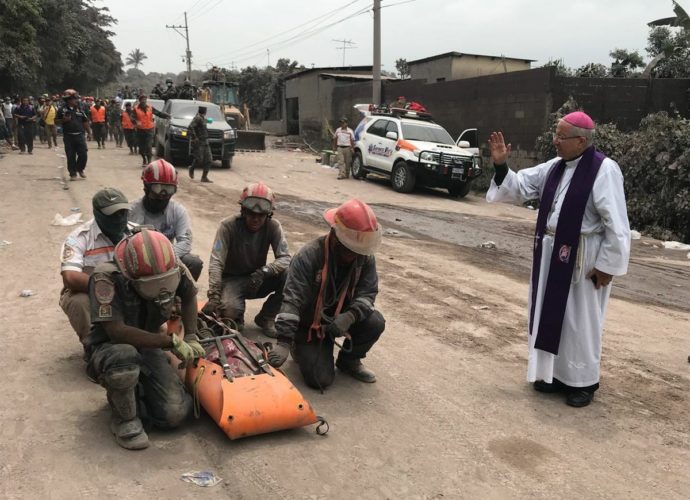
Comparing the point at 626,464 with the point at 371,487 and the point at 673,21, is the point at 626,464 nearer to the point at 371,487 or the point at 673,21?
the point at 371,487

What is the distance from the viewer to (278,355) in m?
3.93

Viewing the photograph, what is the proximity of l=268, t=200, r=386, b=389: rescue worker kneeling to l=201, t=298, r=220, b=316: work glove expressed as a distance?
0.83 metres

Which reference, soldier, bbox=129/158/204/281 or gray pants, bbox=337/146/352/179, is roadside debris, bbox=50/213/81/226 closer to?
soldier, bbox=129/158/204/281

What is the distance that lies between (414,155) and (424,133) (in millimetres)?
1137

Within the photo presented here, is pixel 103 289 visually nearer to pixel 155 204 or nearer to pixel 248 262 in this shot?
pixel 155 204

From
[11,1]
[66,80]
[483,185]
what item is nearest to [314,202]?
[483,185]

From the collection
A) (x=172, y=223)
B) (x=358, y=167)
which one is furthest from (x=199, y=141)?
(x=172, y=223)

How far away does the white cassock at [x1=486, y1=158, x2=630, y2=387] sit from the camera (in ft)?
13.3

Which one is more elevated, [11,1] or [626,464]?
[11,1]

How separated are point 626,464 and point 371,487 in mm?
1512

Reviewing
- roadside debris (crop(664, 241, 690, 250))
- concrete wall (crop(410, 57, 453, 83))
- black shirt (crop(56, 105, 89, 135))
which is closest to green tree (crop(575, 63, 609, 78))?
concrete wall (crop(410, 57, 453, 83))

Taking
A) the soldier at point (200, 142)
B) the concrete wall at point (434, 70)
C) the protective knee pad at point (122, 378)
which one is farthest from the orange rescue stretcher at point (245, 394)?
the concrete wall at point (434, 70)

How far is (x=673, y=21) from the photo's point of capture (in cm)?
1252

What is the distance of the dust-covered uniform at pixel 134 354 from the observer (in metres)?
3.31
